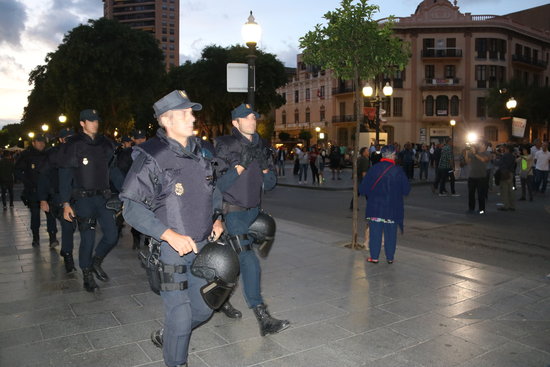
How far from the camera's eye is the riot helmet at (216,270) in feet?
9.64

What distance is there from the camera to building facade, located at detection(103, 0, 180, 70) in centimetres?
17000

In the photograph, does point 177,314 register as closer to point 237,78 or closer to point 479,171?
point 237,78

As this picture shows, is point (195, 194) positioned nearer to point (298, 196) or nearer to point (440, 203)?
point (440, 203)

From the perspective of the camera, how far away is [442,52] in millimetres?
51469

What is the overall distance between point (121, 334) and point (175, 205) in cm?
170

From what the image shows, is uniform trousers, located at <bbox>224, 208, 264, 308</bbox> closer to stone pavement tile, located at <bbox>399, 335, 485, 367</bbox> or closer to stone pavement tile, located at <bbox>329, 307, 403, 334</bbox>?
stone pavement tile, located at <bbox>329, 307, 403, 334</bbox>

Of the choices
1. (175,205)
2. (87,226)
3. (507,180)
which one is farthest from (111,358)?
(507,180)

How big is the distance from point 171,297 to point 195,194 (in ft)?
2.14

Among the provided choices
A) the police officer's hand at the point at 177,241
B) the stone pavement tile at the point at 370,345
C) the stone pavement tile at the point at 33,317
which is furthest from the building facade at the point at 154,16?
the police officer's hand at the point at 177,241

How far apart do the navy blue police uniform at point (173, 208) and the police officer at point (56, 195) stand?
2911 mm

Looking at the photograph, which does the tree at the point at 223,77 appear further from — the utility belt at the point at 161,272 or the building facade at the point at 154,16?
the building facade at the point at 154,16

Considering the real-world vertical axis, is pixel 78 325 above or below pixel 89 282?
below

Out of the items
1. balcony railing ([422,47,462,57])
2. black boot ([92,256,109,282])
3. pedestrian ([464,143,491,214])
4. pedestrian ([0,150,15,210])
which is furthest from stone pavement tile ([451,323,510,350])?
balcony railing ([422,47,462,57])

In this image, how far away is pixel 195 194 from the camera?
3.06 meters
